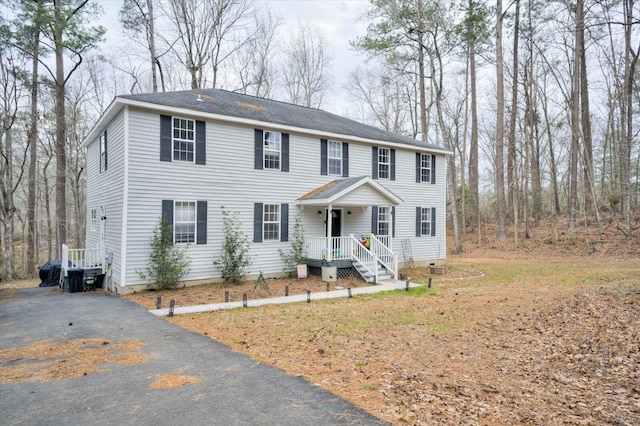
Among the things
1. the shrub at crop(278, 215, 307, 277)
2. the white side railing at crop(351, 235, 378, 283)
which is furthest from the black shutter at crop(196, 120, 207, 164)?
the white side railing at crop(351, 235, 378, 283)

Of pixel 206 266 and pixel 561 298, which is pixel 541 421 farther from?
pixel 206 266

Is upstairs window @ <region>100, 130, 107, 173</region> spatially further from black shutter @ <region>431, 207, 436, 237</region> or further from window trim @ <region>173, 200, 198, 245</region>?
black shutter @ <region>431, 207, 436, 237</region>

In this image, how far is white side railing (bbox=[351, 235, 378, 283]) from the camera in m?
13.9

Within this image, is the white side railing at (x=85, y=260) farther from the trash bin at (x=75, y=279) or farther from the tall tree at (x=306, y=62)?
the tall tree at (x=306, y=62)

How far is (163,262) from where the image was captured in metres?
11.5

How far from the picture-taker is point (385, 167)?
1705 centimetres

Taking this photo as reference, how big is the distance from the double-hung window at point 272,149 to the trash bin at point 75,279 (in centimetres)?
725

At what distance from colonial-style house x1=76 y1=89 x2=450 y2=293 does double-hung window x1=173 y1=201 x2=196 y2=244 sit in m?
0.03

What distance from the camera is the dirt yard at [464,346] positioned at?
409cm

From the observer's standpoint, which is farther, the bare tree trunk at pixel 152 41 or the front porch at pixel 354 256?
the bare tree trunk at pixel 152 41

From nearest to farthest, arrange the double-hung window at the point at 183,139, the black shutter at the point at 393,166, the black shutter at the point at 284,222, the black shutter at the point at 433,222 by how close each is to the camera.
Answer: the double-hung window at the point at 183,139 → the black shutter at the point at 284,222 → the black shutter at the point at 393,166 → the black shutter at the point at 433,222

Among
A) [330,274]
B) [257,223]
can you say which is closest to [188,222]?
[257,223]

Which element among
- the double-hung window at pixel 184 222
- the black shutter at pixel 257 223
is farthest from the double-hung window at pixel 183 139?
the black shutter at pixel 257 223

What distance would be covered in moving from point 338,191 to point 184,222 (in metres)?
5.47
